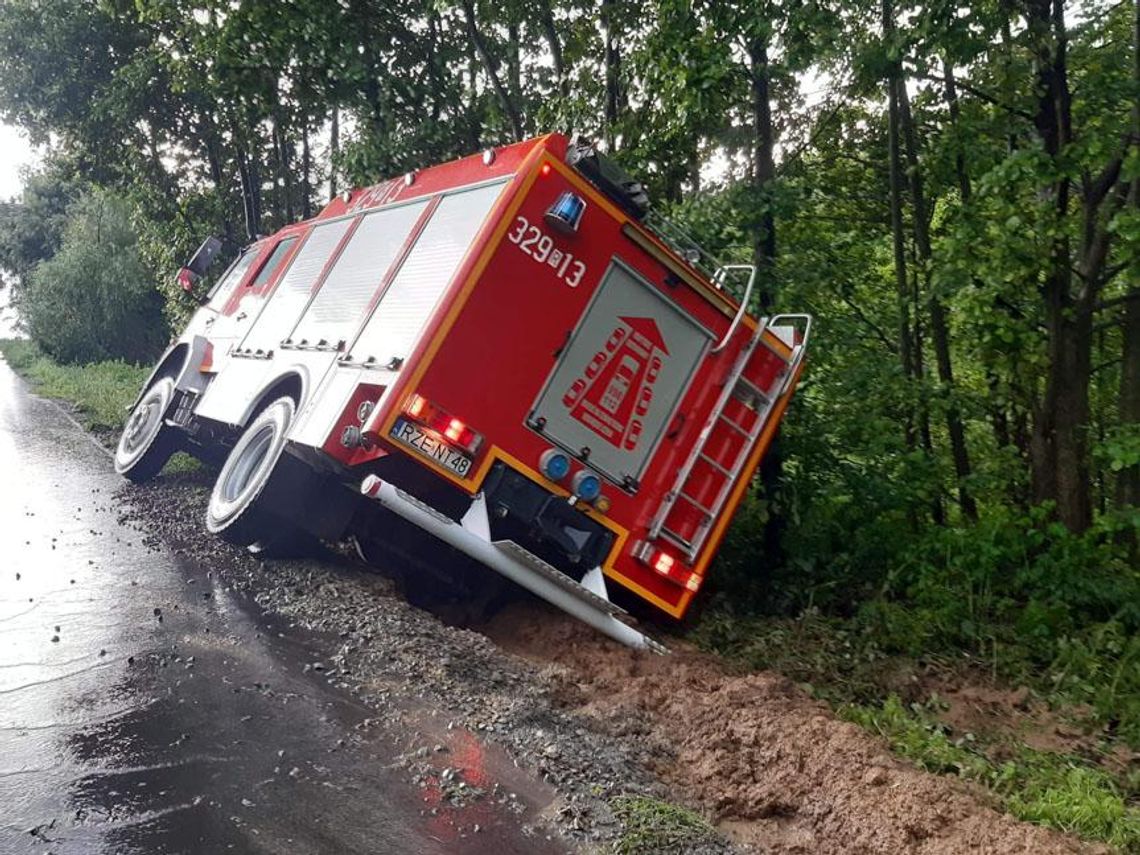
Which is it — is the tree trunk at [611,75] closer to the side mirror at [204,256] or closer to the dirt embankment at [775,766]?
the side mirror at [204,256]

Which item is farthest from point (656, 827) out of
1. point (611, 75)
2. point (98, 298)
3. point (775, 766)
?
point (98, 298)

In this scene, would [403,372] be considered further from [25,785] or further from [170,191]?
[170,191]

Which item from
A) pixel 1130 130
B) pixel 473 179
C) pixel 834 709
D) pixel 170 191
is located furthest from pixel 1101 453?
pixel 170 191

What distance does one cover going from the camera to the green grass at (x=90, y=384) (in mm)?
14784

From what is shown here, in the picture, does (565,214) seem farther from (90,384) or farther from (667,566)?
(90,384)

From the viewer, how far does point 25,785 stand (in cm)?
350

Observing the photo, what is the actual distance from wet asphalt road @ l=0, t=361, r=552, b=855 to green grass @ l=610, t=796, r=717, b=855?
32 centimetres

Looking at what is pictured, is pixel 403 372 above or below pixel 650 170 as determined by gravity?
below

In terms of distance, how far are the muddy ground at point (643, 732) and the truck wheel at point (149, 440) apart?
14.2ft

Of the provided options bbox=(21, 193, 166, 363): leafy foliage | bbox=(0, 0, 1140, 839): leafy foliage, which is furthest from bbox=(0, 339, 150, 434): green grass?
bbox=(0, 0, 1140, 839): leafy foliage

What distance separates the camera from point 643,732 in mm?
4461

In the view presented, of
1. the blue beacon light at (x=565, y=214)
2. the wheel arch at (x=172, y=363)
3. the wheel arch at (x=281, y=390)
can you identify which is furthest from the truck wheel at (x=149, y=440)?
the blue beacon light at (x=565, y=214)

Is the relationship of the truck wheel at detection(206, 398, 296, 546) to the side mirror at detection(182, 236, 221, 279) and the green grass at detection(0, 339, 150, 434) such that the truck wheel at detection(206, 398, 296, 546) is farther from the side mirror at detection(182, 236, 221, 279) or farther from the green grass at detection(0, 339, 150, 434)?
the green grass at detection(0, 339, 150, 434)

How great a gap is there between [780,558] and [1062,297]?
3.14 meters
